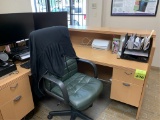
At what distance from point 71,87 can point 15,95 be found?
1.89ft

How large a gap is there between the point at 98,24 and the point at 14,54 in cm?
217

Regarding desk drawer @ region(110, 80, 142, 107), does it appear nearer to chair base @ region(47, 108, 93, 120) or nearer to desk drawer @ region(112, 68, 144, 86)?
desk drawer @ region(112, 68, 144, 86)

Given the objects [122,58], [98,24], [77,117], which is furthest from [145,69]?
[98,24]

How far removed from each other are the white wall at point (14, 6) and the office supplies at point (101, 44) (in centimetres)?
139

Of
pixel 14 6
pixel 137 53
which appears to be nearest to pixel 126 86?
pixel 137 53

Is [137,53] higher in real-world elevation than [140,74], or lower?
higher

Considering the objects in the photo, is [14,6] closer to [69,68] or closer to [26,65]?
[26,65]

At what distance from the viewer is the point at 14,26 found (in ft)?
5.17

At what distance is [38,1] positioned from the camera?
439 centimetres

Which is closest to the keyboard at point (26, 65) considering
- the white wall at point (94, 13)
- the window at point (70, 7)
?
the white wall at point (94, 13)

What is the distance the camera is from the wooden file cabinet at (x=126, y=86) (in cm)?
147

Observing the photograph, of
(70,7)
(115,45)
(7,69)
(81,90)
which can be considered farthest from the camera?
(70,7)

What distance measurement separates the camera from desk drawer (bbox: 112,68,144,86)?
1.45 meters

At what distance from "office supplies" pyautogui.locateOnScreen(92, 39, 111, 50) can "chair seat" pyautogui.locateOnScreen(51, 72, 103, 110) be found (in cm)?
58
